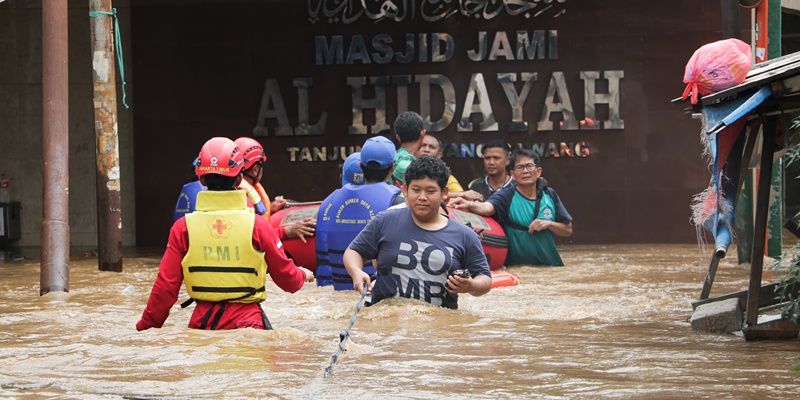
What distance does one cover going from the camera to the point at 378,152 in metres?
9.28

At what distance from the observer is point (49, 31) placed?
1070cm

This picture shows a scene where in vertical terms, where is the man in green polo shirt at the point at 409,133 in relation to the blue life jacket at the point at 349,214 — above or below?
above

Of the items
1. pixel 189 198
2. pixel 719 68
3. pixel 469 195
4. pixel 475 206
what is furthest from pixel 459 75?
pixel 719 68

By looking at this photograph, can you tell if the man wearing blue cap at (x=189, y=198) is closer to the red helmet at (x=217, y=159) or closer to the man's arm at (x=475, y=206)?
the man's arm at (x=475, y=206)

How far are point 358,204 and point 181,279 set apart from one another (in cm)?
318

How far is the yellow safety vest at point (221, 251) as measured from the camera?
623cm

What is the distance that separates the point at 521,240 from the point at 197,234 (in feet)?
22.4

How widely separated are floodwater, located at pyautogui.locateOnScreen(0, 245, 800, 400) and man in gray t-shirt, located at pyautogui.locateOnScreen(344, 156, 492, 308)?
144 millimetres

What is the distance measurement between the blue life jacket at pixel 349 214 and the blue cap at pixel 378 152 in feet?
0.68

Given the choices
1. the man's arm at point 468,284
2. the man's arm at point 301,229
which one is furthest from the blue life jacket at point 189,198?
the man's arm at point 468,284

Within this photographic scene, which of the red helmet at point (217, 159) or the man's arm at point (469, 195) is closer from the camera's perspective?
the red helmet at point (217, 159)

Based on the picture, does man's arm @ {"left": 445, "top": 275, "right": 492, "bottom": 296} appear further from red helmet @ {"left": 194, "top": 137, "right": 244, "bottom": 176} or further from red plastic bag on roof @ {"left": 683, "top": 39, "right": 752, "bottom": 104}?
red plastic bag on roof @ {"left": 683, "top": 39, "right": 752, "bottom": 104}

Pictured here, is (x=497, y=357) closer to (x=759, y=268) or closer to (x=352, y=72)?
(x=759, y=268)

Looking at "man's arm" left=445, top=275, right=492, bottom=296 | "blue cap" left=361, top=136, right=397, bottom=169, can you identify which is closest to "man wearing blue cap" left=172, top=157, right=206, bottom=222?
"blue cap" left=361, top=136, right=397, bottom=169
